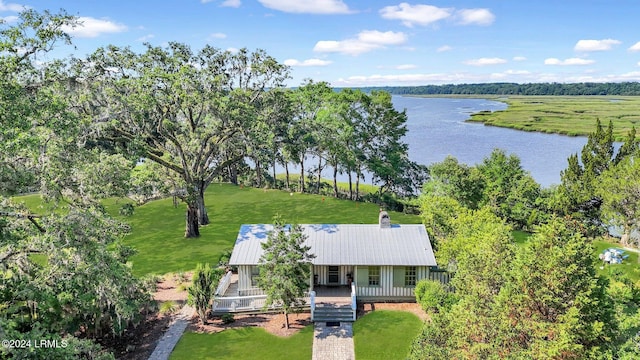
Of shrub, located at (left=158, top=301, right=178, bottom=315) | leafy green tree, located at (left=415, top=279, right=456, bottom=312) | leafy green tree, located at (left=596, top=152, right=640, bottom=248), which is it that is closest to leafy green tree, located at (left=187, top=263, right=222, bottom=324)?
shrub, located at (left=158, top=301, right=178, bottom=315)

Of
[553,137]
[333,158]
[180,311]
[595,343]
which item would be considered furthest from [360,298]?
[553,137]

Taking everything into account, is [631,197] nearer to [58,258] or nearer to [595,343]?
[595,343]

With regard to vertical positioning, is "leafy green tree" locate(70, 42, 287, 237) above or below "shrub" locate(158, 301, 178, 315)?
above

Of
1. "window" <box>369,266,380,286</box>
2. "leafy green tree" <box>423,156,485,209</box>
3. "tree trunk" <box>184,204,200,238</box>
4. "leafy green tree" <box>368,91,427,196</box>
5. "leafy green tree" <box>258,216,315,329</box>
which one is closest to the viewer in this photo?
"leafy green tree" <box>258,216,315,329</box>

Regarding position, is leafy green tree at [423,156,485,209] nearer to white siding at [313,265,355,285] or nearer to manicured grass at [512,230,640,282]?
manicured grass at [512,230,640,282]

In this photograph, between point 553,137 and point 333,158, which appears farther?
point 553,137

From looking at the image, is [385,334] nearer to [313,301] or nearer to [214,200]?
[313,301]
